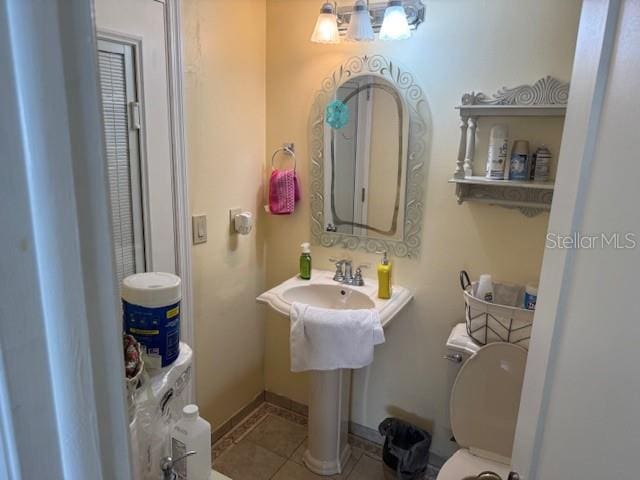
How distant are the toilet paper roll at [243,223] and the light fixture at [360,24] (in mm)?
902

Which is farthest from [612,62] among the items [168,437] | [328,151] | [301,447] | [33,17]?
[301,447]

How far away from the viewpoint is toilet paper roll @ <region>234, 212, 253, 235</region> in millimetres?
2049

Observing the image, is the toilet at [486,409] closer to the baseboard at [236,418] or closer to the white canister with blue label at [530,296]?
the white canister with blue label at [530,296]

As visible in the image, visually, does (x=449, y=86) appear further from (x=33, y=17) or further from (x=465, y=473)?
(x=33, y=17)

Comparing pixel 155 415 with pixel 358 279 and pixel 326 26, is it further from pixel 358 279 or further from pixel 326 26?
pixel 326 26

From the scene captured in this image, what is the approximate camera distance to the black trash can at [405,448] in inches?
73.8

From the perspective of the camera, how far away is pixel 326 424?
2.01 m

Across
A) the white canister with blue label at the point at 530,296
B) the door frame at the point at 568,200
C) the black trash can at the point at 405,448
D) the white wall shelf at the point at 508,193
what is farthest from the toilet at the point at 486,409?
the door frame at the point at 568,200

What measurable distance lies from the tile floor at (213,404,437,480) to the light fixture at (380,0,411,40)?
1843mm

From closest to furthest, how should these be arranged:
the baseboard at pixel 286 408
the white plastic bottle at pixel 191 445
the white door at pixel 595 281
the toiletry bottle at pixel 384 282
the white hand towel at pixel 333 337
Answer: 1. the white door at pixel 595 281
2. the white plastic bottle at pixel 191 445
3. the white hand towel at pixel 333 337
4. the toiletry bottle at pixel 384 282
5. the baseboard at pixel 286 408

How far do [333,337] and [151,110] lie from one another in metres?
1.07

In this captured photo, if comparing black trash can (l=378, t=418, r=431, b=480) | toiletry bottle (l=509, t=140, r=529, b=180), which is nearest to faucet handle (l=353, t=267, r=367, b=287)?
black trash can (l=378, t=418, r=431, b=480)

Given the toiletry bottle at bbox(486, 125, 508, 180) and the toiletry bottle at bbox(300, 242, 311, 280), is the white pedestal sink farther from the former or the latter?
the toiletry bottle at bbox(486, 125, 508, 180)

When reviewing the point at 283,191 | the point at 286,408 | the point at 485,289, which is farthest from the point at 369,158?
the point at 286,408
